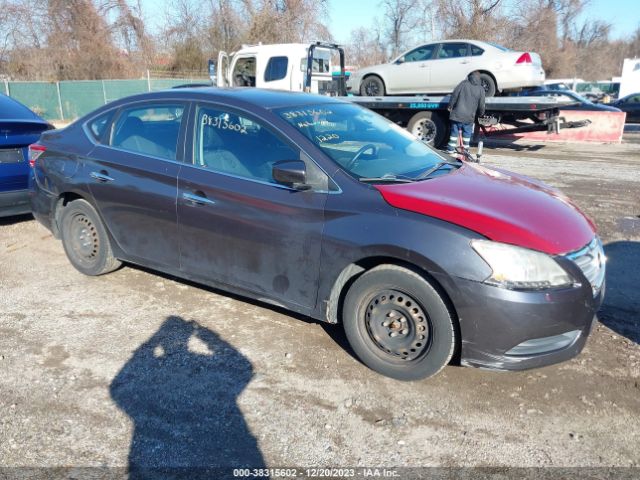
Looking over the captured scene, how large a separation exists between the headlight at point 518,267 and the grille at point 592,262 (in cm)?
18

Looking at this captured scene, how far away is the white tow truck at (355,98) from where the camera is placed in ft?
39.0

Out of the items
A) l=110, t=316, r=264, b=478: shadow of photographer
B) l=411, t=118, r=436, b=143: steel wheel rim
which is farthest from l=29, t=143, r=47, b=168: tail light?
l=411, t=118, r=436, b=143: steel wheel rim

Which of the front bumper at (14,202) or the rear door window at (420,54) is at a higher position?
the rear door window at (420,54)

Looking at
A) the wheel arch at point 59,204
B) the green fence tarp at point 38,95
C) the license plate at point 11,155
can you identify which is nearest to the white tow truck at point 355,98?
the license plate at point 11,155

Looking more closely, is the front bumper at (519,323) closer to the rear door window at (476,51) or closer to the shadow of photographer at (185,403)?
the shadow of photographer at (185,403)

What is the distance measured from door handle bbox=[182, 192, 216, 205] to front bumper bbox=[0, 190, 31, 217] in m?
3.06

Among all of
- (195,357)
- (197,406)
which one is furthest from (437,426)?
(195,357)

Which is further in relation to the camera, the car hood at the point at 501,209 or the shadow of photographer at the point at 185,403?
the car hood at the point at 501,209

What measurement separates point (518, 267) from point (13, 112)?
6.14 metres

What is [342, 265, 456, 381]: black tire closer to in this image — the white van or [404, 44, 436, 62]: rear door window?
the white van

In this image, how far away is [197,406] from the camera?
314 cm

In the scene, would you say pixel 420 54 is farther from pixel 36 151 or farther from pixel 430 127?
pixel 36 151

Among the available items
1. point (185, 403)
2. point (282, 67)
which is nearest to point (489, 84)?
point (282, 67)

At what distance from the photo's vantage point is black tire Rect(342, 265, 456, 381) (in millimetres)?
3184
